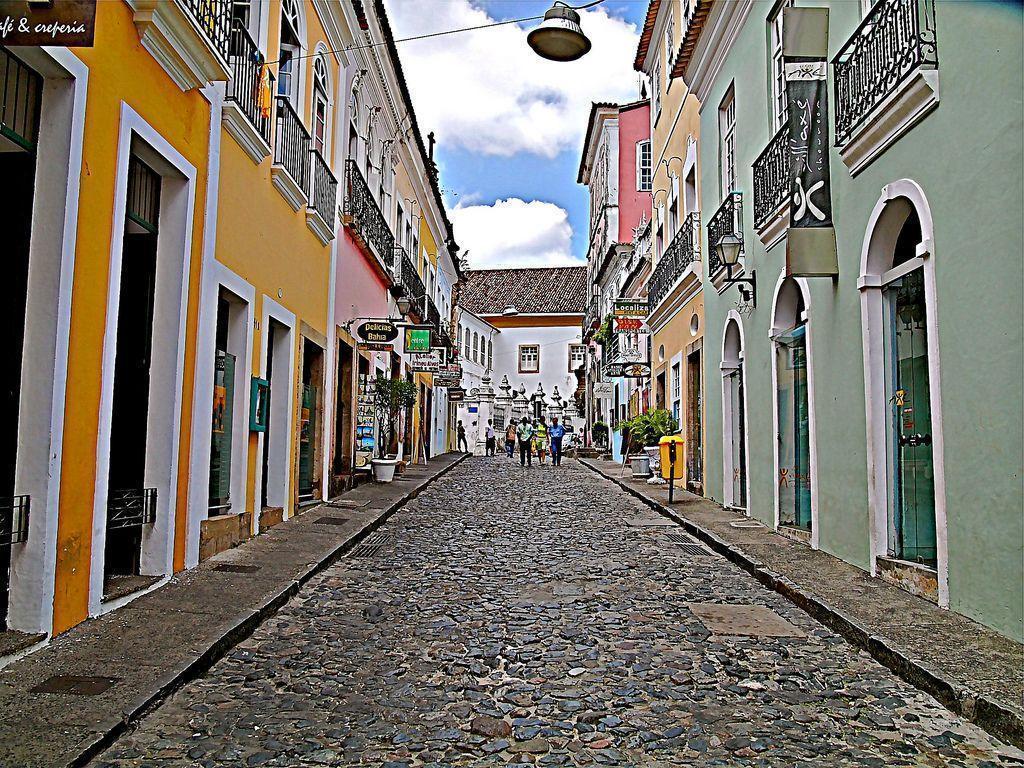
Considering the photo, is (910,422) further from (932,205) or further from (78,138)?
(78,138)

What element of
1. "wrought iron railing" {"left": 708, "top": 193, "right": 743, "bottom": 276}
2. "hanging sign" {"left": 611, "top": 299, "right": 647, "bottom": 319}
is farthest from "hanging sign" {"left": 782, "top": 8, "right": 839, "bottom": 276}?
"hanging sign" {"left": 611, "top": 299, "right": 647, "bottom": 319}

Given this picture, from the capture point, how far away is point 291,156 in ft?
36.7

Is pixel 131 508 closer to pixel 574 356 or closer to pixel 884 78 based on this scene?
pixel 884 78

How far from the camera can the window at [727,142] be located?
44.0ft

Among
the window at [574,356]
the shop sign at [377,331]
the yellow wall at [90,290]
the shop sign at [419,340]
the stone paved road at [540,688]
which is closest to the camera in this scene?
the stone paved road at [540,688]

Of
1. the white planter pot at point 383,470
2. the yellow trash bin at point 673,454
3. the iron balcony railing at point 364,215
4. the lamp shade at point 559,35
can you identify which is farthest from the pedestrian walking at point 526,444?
the lamp shade at point 559,35

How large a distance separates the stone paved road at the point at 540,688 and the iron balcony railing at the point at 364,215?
8417mm

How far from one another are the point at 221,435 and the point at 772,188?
6615 millimetres

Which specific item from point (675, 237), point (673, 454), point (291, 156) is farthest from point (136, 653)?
point (675, 237)

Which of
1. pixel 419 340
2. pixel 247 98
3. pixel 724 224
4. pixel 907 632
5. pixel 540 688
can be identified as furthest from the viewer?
pixel 419 340

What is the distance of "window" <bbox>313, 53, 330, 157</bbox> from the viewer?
12.7m

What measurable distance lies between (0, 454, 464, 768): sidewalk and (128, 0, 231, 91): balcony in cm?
392

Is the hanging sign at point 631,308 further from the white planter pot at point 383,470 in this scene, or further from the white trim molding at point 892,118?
the white trim molding at point 892,118

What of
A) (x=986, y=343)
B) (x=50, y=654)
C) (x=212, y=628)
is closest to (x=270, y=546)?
(x=212, y=628)
